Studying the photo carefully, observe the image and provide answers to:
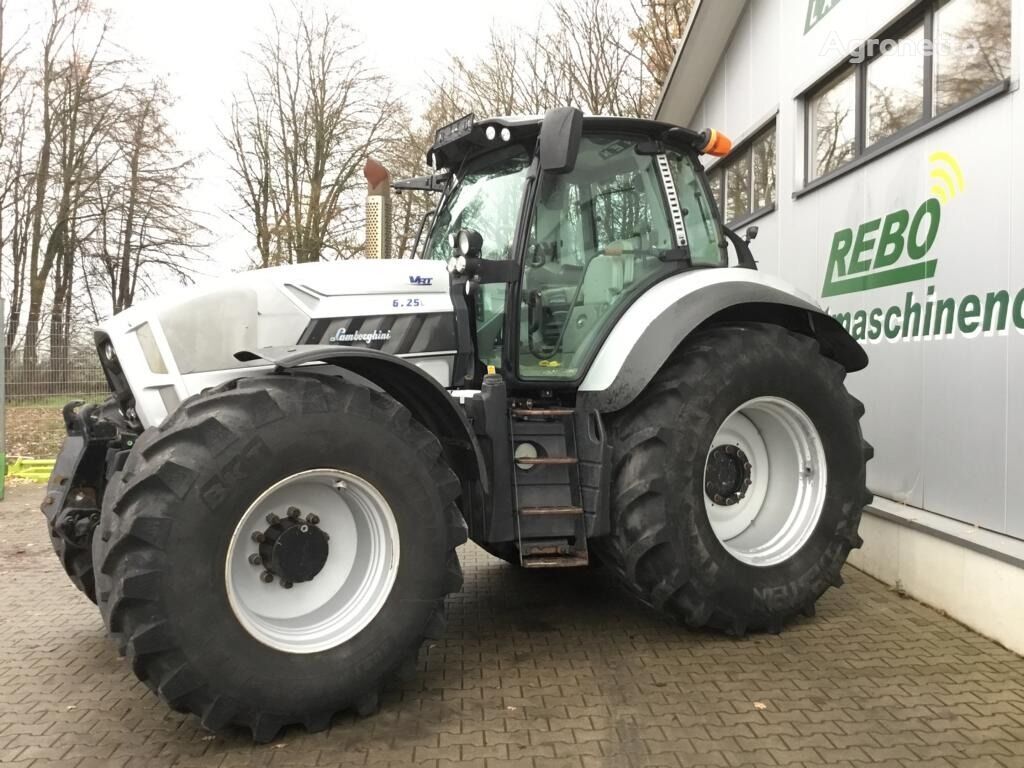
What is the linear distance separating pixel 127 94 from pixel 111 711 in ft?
62.8

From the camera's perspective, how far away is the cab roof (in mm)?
4117

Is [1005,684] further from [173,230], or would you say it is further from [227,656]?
[173,230]

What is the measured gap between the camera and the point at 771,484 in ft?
14.9

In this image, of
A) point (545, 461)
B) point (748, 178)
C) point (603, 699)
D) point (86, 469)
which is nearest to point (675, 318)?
point (545, 461)

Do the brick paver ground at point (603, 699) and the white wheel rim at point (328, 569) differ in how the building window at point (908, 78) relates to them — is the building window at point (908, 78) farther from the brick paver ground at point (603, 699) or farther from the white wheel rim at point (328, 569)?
the white wheel rim at point (328, 569)

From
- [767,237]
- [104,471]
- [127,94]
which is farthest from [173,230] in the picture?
[104,471]

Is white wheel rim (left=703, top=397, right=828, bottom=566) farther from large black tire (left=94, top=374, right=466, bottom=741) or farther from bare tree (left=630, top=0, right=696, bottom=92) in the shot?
bare tree (left=630, top=0, right=696, bottom=92)

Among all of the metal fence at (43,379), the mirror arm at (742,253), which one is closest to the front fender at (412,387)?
the mirror arm at (742,253)

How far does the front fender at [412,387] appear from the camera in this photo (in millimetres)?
3213

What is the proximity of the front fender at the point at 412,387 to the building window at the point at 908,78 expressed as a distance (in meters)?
3.21

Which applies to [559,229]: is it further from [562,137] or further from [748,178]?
[748,178]

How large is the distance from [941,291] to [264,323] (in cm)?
365

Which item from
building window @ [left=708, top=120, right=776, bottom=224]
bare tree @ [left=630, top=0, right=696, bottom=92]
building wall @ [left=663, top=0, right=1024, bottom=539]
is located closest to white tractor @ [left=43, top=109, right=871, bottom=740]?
building wall @ [left=663, top=0, right=1024, bottom=539]

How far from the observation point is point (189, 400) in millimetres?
3061
